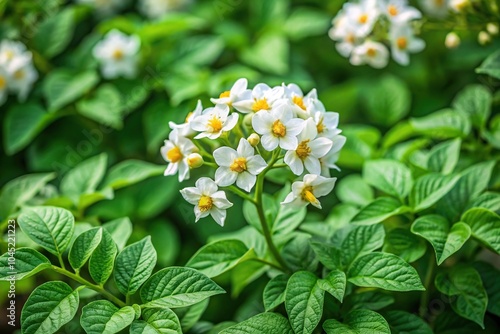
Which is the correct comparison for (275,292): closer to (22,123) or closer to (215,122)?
(215,122)

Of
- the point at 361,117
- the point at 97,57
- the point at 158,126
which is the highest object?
the point at 97,57

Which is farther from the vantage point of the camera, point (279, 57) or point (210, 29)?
point (210, 29)

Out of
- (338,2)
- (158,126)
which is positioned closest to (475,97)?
(338,2)

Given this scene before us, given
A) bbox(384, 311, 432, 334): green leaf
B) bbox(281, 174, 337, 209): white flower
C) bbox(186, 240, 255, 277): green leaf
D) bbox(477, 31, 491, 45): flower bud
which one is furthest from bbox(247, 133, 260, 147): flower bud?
bbox(477, 31, 491, 45): flower bud

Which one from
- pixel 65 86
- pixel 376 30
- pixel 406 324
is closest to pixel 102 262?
pixel 406 324

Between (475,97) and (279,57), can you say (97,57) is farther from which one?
(475,97)

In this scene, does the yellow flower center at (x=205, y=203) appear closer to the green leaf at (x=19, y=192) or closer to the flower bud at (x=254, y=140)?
the flower bud at (x=254, y=140)

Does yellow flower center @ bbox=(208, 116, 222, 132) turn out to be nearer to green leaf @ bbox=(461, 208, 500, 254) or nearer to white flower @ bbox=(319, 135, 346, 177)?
white flower @ bbox=(319, 135, 346, 177)
